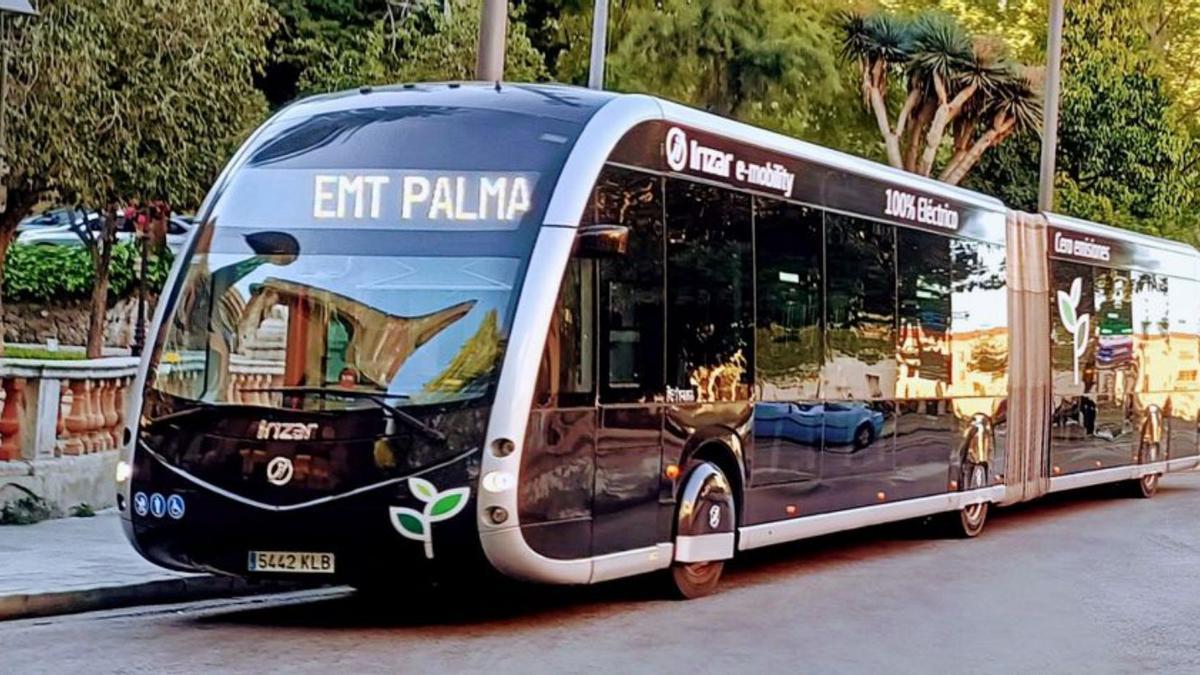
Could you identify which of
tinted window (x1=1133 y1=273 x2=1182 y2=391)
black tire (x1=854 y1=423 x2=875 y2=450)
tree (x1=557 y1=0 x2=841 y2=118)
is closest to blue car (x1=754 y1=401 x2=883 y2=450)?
black tire (x1=854 y1=423 x2=875 y2=450)

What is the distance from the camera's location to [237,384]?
431 inches

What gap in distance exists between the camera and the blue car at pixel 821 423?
13.7 metres

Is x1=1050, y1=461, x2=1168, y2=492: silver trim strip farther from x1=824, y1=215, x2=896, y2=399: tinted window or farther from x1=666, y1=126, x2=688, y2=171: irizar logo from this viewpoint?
x1=666, y1=126, x2=688, y2=171: irizar logo

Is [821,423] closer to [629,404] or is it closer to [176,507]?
[629,404]

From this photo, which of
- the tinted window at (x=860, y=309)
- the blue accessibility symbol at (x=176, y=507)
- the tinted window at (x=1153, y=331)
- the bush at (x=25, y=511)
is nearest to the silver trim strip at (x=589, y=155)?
the blue accessibility symbol at (x=176, y=507)

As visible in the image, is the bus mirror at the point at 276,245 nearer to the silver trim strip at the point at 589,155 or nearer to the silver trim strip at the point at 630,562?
the silver trim strip at the point at 589,155

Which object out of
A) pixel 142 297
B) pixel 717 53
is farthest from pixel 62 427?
pixel 717 53

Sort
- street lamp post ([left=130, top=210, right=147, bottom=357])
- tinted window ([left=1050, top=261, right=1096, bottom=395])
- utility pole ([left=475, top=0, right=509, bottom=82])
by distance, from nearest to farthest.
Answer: utility pole ([left=475, top=0, right=509, bottom=82]) < tinted window ([left=1050, top=261, right=1096, bottom=395]) < street lamp post ([left=130, top=210, right=147, bottom=357])

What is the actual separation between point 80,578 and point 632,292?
3.85 metres

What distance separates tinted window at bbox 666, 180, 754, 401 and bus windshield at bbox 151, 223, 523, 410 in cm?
179

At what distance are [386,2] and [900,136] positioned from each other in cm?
898

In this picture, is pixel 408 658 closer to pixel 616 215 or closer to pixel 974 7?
pixel 616 215

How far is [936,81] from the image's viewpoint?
32.7 meters

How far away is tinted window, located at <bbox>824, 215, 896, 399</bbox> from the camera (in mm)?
14906
